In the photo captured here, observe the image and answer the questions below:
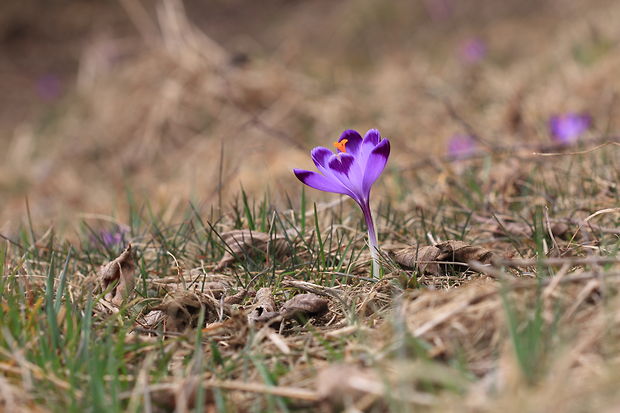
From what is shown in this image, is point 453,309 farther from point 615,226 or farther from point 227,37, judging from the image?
point 227,37

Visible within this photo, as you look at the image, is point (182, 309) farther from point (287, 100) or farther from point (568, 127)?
point (287, 100)

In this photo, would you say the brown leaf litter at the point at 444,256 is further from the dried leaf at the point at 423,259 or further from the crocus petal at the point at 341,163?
the crocus petal at the point at 341,163

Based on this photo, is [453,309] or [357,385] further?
[453,309]

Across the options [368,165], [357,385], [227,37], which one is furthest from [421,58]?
[357,385]

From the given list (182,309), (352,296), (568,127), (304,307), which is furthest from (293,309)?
(568,127)

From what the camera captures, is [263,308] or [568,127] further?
[568,127]

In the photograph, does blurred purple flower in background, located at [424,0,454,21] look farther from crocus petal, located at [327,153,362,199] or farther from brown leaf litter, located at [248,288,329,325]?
brown leaf litter, located at [248,288,329,325]

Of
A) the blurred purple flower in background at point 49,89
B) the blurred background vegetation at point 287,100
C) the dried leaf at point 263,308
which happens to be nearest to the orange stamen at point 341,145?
the dried leaf at point 263,308
